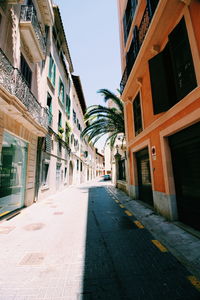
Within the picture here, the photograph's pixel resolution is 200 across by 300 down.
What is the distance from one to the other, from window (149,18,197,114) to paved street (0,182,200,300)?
180 inches

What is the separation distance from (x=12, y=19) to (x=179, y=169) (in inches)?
394

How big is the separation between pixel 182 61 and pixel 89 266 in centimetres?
626

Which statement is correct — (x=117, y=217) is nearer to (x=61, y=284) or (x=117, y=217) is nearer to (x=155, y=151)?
(x=155, y=151)

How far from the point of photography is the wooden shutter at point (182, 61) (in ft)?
13.9

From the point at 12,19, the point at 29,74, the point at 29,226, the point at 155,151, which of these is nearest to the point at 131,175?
the point at 155,151

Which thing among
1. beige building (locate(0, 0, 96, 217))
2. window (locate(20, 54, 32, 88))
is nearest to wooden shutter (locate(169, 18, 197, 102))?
beige building (locate(0, 0, 96, 217))

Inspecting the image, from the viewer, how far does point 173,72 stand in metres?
5.04

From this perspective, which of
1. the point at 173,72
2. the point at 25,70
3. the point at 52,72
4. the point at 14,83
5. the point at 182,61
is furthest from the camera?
the point at 52,72

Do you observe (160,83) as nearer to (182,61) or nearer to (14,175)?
(182,61)

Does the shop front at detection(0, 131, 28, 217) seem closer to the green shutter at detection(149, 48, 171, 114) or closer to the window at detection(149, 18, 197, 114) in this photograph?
the green shutter at detection(149, 48, 171, 114)

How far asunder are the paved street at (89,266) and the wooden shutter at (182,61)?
15.2 feet

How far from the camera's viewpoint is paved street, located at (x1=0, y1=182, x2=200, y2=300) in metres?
2.07

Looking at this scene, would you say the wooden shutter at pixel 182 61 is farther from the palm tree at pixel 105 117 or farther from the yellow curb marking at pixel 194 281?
the palm tree at pixel 105 117

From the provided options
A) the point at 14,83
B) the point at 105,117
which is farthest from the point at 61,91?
the point at 14,83
